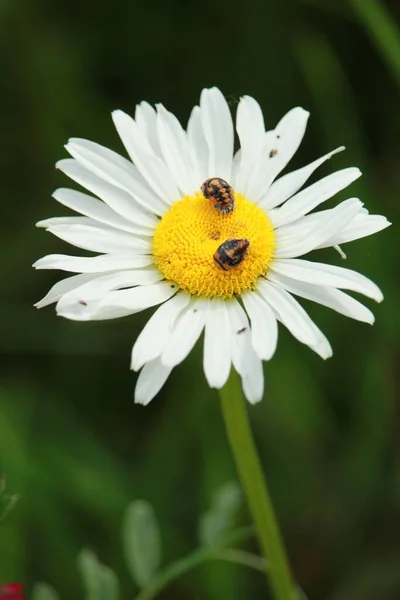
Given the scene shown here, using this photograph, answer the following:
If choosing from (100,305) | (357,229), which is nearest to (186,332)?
(100,305)

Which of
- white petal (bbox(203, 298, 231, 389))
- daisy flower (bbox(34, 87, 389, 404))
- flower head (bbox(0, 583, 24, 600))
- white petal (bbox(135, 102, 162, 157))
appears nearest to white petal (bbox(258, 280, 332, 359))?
daisy flower (bbox(34, 87, 389, 404))

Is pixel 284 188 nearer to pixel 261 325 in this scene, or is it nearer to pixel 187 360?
pixel 261 325

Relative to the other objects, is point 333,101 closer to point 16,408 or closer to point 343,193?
point 343,193

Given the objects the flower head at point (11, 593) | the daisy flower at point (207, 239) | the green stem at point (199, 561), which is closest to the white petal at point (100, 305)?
the daisy flower at point (207, 239)

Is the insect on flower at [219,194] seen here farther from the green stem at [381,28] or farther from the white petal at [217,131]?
the green stem at [381,28]

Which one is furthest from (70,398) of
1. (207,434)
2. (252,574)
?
(252,574)
